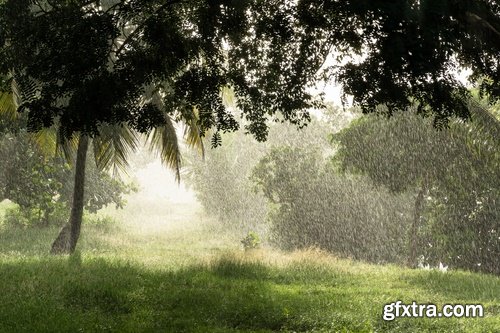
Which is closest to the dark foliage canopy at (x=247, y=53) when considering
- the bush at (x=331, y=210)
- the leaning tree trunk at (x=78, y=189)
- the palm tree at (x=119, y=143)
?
the palm tree at (x=119, y=143)

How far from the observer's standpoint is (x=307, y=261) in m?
17.4

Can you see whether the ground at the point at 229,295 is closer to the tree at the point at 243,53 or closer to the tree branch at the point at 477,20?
the tree at the point at 243,53

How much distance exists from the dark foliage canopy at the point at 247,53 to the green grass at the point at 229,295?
3353 millimetres

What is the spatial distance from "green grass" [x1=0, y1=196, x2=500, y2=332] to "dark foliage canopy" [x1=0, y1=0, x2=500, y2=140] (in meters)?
3.35

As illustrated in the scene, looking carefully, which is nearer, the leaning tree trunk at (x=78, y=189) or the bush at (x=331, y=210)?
the leaning tree trunk at (x=78, y=189)

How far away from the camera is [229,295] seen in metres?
11.3

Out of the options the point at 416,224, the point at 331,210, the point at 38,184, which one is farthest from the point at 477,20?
the point at 38,184

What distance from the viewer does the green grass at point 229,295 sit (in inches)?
369

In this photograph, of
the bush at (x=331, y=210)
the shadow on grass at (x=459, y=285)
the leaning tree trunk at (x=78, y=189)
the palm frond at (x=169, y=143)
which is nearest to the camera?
the shadow on grass at (x=459, y=285)

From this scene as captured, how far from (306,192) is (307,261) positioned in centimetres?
940

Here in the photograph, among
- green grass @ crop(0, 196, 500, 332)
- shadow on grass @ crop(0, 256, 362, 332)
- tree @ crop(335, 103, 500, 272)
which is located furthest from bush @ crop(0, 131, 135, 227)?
tree @ crop(335, 103, 500, 272)

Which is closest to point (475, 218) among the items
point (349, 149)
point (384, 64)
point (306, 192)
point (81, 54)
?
point (349, 149)

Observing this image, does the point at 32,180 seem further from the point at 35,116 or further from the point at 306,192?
the point at 35,116

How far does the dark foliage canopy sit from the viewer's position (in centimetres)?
680
